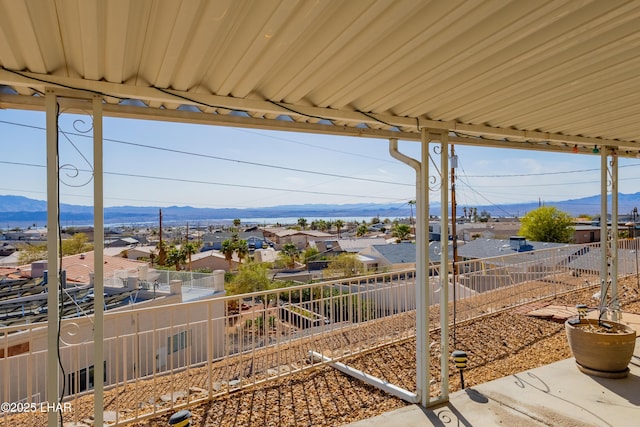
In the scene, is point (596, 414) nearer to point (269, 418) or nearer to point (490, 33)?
point (269, 418)

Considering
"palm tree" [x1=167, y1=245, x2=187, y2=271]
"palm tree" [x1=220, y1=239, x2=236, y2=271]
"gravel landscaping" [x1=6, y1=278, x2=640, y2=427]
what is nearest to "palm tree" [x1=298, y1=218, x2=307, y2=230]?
"palm tree" [x1=220, y1=239, x2=236, y2=271]

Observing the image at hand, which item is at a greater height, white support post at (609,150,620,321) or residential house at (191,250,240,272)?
white support post at (609,150,620,321)

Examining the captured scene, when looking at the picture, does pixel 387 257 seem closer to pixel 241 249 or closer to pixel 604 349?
pixel 241 249

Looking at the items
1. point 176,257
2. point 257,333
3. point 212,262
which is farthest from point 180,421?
point 212,262

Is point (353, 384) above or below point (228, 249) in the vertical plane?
above

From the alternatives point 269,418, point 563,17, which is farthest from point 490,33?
point 269,418

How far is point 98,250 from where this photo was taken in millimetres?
1781

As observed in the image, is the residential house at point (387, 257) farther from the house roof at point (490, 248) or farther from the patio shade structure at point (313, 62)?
the patio shade structure at point (313, 62)

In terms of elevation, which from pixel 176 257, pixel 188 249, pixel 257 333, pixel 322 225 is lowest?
pixel 176 257

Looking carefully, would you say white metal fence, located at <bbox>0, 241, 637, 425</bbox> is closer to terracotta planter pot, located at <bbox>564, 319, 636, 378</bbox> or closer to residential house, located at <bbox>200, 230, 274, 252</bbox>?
terracotta planter pot, located at <bbox>564, 319, 636, 378</bbox>

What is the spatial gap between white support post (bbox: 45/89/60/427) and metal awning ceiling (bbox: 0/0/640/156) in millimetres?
230

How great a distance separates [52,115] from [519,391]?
3.74 metres

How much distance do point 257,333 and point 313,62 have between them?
12.9ft

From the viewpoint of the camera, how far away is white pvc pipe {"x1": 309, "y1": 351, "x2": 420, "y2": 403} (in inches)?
113
